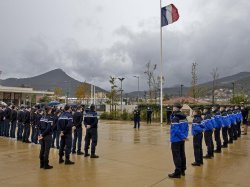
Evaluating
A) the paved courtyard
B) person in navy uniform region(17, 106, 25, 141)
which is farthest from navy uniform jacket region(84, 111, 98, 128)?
person in navy uniform region(17, 106, 25, 141)

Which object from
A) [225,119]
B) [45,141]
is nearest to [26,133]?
[45,141]

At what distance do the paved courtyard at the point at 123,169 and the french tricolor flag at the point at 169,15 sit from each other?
15641mm

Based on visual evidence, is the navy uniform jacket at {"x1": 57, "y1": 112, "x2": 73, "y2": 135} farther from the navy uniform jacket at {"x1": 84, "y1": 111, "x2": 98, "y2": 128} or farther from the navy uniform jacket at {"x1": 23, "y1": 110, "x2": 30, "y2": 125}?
the navy uniform jacket at {"x1": 23, "y1": 110, "x2": 30, "y2": 125}

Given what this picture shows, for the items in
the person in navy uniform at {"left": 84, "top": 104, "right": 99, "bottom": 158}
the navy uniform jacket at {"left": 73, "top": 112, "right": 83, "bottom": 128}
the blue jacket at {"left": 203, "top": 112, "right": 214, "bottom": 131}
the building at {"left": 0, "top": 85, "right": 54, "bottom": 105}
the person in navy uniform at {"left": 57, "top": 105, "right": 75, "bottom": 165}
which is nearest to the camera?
the person in navy uniform at {"left": 57, "top": 105, "right": 75, "bottom": 165}

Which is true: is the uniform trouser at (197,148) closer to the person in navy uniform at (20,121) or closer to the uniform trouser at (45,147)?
the uniform trouser at (45,147)

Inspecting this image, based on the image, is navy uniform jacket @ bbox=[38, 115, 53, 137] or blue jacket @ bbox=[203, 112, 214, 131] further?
blue jacket @ bbox=[203, 112, 214, 131]

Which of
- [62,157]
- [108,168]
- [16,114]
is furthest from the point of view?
[16,114]

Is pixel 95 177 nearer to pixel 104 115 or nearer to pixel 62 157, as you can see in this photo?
pixel 62 157

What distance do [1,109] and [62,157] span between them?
29.3 feet

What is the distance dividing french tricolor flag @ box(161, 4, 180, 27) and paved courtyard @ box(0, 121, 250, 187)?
15641 mm

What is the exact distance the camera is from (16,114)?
17344mm

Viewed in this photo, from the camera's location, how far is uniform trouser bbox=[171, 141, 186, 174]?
348 inches

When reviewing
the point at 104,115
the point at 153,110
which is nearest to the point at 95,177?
the point at 153,110

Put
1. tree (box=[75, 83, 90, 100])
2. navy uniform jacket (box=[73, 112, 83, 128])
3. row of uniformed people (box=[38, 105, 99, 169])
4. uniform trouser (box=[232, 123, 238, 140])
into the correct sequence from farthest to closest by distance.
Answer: tree (box=[75, 83, 90, 100]) → uniform trouser (box=[232, 123, 238, 140]) → navy uniform jacket (box=[73, 112, 83, 128]) → row of uniformed people (box=[38, 105, 99, 169])
